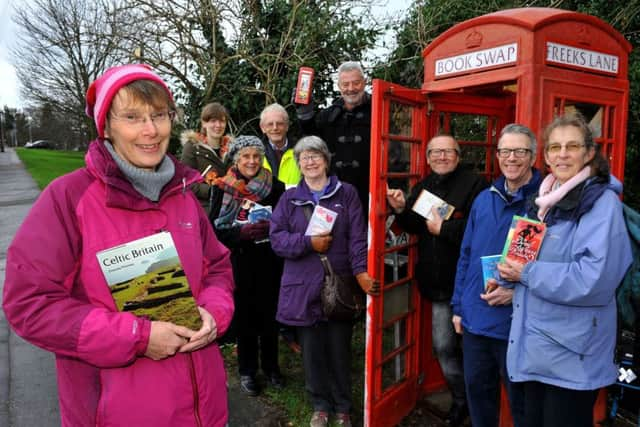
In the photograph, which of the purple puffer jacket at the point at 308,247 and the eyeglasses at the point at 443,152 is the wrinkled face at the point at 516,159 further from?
the purple puffer jacket at the point at 308,247

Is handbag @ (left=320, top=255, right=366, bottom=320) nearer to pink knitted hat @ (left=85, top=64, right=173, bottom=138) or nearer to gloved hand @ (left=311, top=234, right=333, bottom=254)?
gloved hand @ (left=311, top=234, right=333, bottom=254)

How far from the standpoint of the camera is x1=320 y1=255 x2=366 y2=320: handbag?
128 inches

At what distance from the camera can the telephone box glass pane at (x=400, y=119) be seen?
137 inches

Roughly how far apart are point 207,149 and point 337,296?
6.10 feet

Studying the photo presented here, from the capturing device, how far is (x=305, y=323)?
3307 mm

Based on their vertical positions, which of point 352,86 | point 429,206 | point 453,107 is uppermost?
point 352,86

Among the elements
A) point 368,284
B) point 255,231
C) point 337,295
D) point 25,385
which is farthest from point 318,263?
point 25,385

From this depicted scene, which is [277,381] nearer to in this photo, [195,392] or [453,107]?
[195,392]

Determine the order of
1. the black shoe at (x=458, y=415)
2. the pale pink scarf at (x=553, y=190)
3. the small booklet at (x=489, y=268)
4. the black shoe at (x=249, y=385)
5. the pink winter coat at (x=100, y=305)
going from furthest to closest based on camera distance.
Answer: the black shoe at (x=249, y=385) < the black shoe at (x=458, y=415) < the small booklet at (x=489, y=268) < the pale pink scarf at (x=553, y=190) < the pink winter coat at (x=100, y=305)

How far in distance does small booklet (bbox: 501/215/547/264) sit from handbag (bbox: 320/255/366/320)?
116 cm

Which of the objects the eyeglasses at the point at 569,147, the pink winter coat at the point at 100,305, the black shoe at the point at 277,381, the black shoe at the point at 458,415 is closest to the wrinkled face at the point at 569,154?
the eyeglasses at the point at 569,147

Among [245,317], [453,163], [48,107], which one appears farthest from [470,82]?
[48,107]

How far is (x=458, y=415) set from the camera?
3.57m

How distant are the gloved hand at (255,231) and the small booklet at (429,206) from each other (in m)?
1.15
